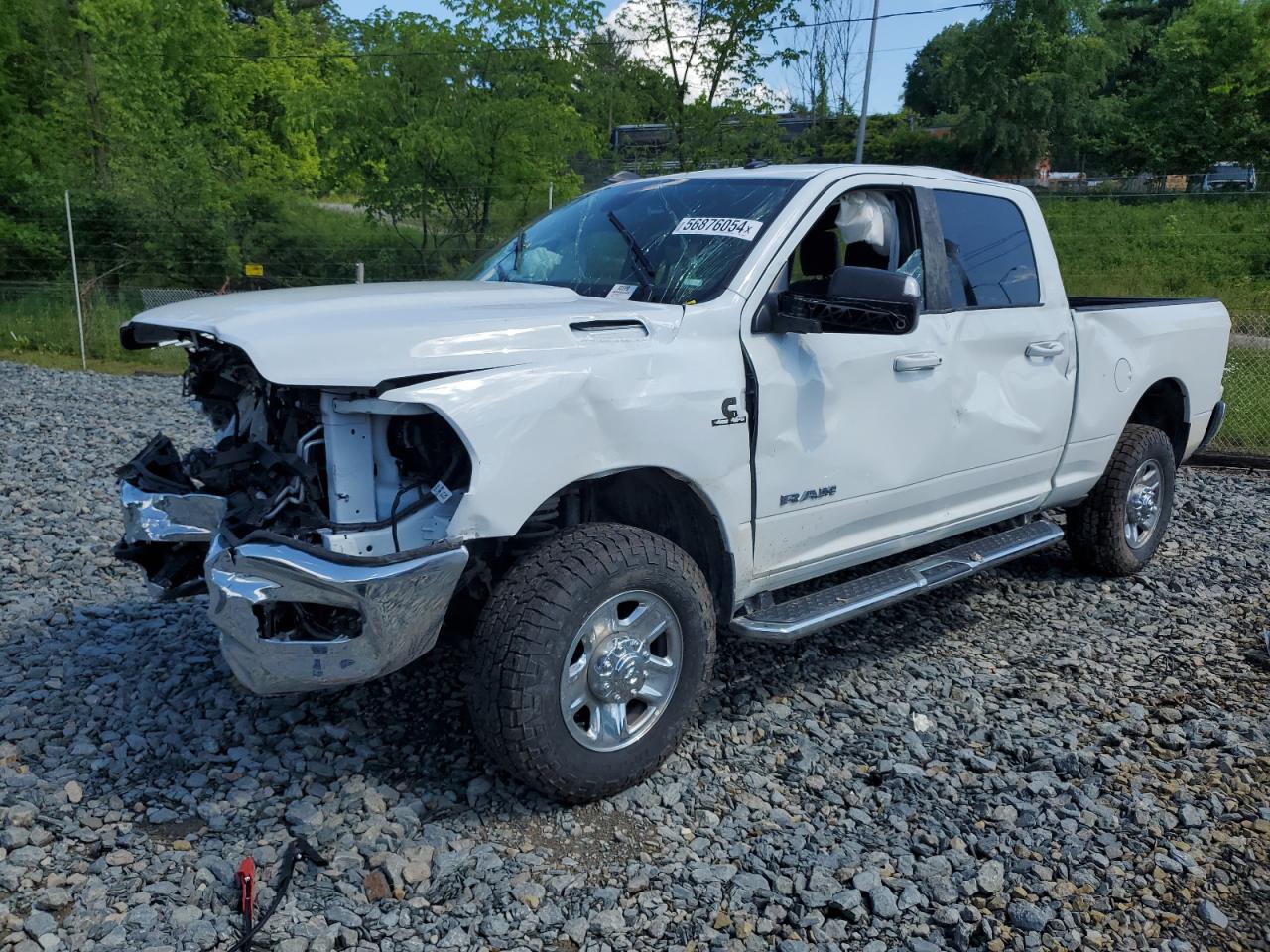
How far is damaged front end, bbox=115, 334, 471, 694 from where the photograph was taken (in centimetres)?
281

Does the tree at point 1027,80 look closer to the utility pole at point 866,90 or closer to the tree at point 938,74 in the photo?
the tree at point 938,74

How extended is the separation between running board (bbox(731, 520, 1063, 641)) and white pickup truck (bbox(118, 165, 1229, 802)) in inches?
0.7

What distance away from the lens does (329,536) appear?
2.94 metres

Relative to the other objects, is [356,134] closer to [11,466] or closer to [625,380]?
[11,466]

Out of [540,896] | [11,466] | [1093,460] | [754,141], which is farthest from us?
[754,141]

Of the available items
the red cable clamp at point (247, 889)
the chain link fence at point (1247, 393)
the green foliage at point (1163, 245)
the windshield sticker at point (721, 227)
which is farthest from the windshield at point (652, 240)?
the green foliage at point (1163, 245)

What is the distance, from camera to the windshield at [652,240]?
3760 millimetres

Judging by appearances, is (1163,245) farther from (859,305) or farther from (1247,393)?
(859,305)

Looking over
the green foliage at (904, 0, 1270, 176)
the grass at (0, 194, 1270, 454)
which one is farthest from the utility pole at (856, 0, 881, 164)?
the green foliage at (904, 0, 1270, 176)

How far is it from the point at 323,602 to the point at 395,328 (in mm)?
792

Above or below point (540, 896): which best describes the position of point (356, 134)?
above

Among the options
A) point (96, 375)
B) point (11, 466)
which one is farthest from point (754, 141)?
point (11, 466)

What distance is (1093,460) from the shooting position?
5.37 metres

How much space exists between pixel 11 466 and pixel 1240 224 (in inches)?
782
